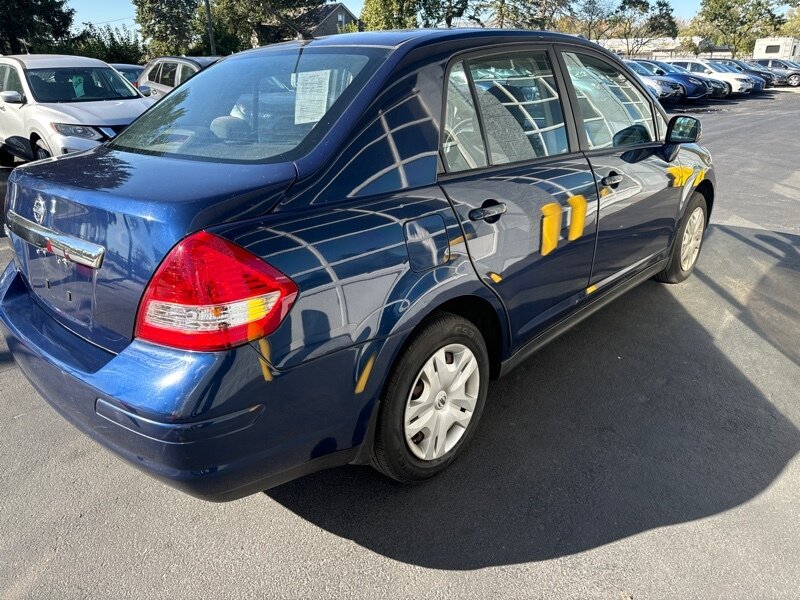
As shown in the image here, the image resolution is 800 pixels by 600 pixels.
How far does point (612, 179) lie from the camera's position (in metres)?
3.25

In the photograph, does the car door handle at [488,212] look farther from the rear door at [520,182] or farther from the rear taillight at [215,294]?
the rear taillight at [215,294]

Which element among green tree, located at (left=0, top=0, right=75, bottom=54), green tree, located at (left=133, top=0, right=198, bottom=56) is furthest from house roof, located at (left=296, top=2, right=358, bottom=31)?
green tree, located at (left=0, top=0, right=75, bottom=54)

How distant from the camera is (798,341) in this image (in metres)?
3.84

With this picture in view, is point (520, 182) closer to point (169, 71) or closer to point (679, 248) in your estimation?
point (679, 248)

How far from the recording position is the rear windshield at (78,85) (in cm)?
828

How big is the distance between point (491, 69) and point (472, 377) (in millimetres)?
1373

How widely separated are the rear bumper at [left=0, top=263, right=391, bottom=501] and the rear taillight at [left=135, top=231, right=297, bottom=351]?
0.05 metres

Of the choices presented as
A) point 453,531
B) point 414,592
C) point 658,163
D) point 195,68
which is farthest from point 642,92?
point 195,68

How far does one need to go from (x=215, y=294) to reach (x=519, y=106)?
1797 millimetres

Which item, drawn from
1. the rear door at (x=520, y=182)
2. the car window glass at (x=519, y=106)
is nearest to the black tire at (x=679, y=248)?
the rear door at (x=520, y=182)

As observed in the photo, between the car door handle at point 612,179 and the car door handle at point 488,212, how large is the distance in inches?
36.8

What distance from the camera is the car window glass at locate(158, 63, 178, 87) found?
1155 cm

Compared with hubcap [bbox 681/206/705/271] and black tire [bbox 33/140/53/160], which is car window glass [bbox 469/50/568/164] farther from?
black tire [bbox 33/140/53/160]

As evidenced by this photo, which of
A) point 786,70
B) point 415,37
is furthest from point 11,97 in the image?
point 786,70
